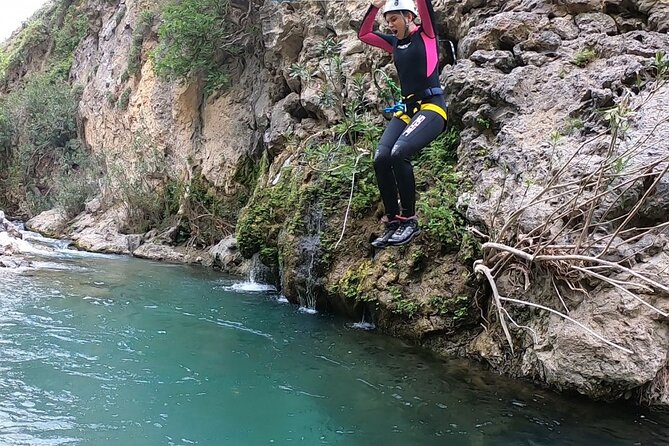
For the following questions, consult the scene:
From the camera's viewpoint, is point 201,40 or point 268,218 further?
point 201,40

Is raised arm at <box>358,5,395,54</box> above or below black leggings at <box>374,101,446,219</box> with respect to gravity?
above

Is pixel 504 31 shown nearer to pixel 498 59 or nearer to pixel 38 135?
pixel 498 59

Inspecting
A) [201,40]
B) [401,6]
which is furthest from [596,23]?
[201,40]

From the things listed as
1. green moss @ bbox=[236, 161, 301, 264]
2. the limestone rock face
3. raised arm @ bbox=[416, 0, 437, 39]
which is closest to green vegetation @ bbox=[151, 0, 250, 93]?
the limestone rock face

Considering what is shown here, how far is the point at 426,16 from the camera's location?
4395 millimetres

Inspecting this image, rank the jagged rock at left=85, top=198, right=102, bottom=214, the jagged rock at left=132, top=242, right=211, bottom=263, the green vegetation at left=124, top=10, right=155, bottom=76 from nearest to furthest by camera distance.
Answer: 1. the jagged rock at left=132, top=242, right=211, bottom=263
2. the jagged rock at left=85, top=198, right=102, bottom=214
3. the green vegetation at left=124, top=10, right=155, bottom=76

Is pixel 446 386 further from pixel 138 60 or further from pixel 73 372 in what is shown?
pixel 138 60

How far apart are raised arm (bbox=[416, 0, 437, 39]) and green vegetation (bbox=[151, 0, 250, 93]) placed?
32.6 feet

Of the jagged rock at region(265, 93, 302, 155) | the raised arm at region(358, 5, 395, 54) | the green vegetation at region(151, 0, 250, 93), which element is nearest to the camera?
the raised arm at region(358, 5, 395, 54)

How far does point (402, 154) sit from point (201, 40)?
10.7 metres

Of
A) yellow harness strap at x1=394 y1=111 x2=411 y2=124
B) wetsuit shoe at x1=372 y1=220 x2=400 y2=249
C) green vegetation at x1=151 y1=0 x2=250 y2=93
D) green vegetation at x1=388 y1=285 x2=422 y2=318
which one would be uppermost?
green vegetation at x1=151 y1=0 x2=250 y2=93

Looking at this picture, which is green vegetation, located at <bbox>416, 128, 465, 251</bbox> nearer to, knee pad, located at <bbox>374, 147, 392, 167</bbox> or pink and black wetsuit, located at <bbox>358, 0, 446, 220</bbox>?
pink and black wetsuit, located at <bbox>358, 0, 446, 220</bbox>

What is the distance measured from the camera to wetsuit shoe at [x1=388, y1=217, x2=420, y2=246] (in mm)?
4625

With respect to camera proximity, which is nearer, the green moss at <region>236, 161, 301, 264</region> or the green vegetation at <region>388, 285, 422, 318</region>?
the green vegetation at <region>388, 285, 422, 318</region>
